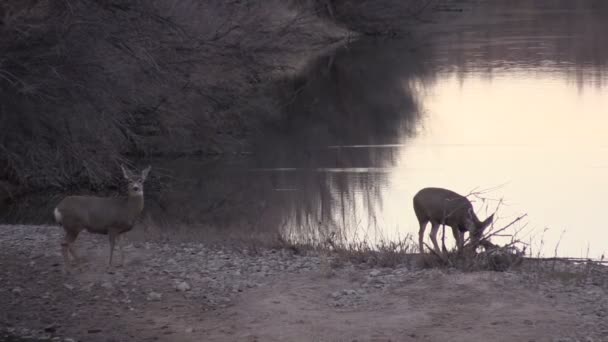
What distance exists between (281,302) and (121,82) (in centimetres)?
994

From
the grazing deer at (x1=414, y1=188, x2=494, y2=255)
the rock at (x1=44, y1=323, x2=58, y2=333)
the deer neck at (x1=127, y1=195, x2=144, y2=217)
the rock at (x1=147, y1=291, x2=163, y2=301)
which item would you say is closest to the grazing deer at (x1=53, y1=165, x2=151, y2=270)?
the deer neck at (x1=127, y1=195, x2=144, y2=217)

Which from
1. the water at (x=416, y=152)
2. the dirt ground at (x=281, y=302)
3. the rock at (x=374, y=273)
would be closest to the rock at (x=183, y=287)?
the dirt ground at (x=281, y=302)

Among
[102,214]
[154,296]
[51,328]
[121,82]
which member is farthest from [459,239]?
[121,82]

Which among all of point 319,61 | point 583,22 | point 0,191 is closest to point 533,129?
point 0,191

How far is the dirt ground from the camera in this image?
975 cm

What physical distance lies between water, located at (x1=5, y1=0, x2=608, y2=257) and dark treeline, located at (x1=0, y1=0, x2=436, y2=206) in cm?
110

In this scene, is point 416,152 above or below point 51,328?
below

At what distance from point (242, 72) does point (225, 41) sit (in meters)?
1.24

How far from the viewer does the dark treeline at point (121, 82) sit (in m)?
17.8

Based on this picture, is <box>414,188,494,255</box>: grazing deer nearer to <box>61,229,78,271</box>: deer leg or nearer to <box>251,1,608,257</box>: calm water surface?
<box>251,1,608,257</box>: calm water surface

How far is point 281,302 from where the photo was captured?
34.7 ft

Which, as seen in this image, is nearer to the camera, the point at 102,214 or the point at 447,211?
the point at 102,214

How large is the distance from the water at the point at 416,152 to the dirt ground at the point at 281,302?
130 inches

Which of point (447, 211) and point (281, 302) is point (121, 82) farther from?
point (281, 302)
